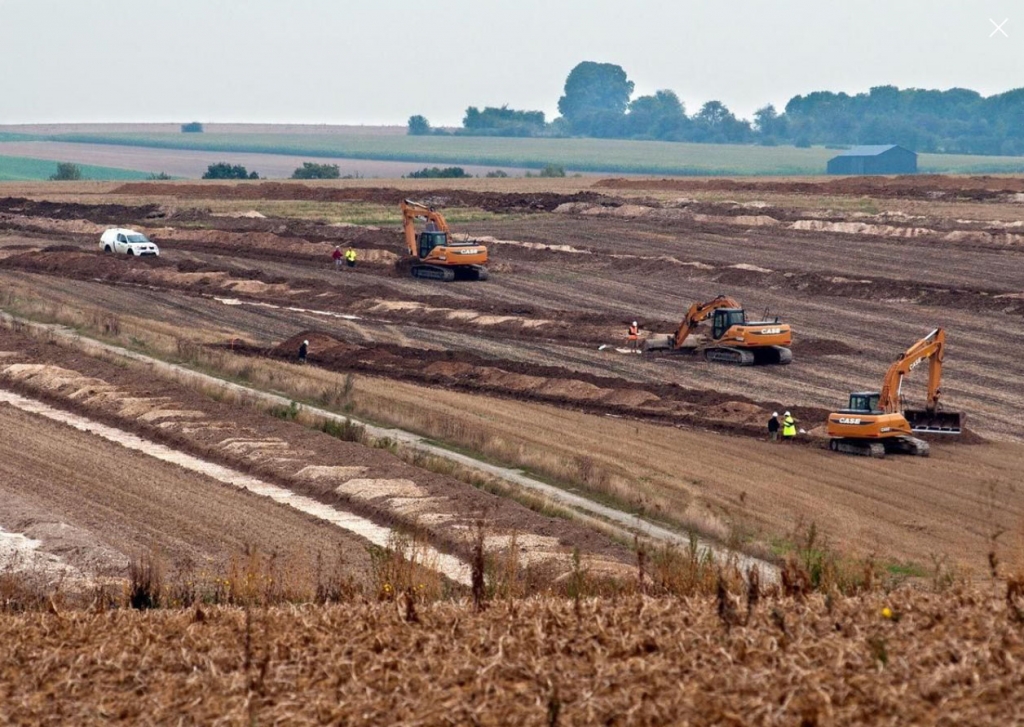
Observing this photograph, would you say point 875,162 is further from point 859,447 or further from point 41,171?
point 859,447

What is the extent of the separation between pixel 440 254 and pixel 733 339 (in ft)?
66.8

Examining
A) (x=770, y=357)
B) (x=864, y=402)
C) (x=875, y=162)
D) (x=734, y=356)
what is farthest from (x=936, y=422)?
(x=875, y=162)

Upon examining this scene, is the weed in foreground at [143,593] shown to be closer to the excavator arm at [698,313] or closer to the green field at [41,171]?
the excavator arm at [698,313]

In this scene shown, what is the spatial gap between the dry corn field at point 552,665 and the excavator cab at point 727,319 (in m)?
33.2

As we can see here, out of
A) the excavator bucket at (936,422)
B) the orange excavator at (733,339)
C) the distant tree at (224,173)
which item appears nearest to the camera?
the excavator bucket at (936,422)

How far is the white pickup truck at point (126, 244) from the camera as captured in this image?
6975 centimetres

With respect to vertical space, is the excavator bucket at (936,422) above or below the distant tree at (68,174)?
above

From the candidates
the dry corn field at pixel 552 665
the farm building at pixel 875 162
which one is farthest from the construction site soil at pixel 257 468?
the farm building at pixel 875 162

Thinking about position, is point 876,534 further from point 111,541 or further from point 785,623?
point 785,623

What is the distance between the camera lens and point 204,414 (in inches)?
1375

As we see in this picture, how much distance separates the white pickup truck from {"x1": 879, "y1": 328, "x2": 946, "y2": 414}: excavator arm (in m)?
43.4

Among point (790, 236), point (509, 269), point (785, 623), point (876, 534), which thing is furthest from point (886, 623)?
point (790, 236)

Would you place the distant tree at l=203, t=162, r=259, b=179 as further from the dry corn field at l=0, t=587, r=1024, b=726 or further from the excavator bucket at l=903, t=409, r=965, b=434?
the dry corn field at l=0, t=587, r=1024, b=726

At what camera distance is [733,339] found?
45.3 meters
